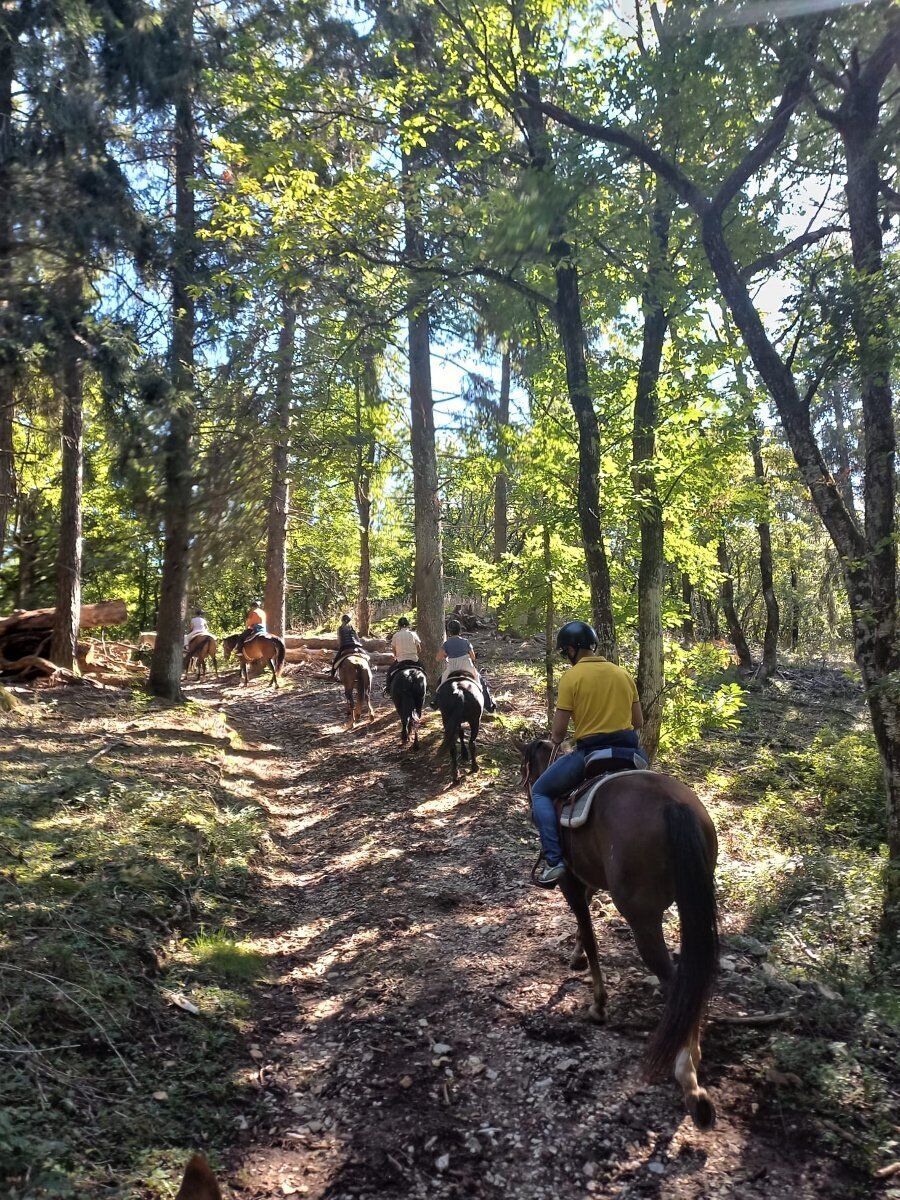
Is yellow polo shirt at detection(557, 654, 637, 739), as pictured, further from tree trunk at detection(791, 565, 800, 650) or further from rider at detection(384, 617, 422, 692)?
tree trunk at detection(791, 565, 800, 650)

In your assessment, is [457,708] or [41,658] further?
[41,658]

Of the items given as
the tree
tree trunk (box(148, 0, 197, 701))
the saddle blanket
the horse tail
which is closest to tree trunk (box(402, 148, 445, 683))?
the saddle blanket

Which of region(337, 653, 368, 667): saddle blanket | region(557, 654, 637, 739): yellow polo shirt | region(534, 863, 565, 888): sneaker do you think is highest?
region(557, 654, 637, 739): yellow polo shirt

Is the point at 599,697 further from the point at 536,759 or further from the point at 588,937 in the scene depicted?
the point at 588,937

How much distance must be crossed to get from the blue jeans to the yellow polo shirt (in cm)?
6

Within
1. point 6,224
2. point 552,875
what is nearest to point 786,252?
point 552,875

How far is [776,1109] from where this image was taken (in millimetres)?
3668

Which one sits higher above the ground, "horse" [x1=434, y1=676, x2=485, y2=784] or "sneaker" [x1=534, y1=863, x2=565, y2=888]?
"horse" [x1=434, y1=676, x2=485, y2=784]

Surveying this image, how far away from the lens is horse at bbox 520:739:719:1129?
12.3 feet

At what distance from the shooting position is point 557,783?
5293 millimetres

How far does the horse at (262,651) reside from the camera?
1802 cm

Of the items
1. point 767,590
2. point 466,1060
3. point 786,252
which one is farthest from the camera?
point 767,590

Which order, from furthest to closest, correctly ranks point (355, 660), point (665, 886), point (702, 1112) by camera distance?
point (355, 660)
point (665, 886)
point (702, 1112)

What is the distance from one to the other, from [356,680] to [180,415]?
6076 mm
